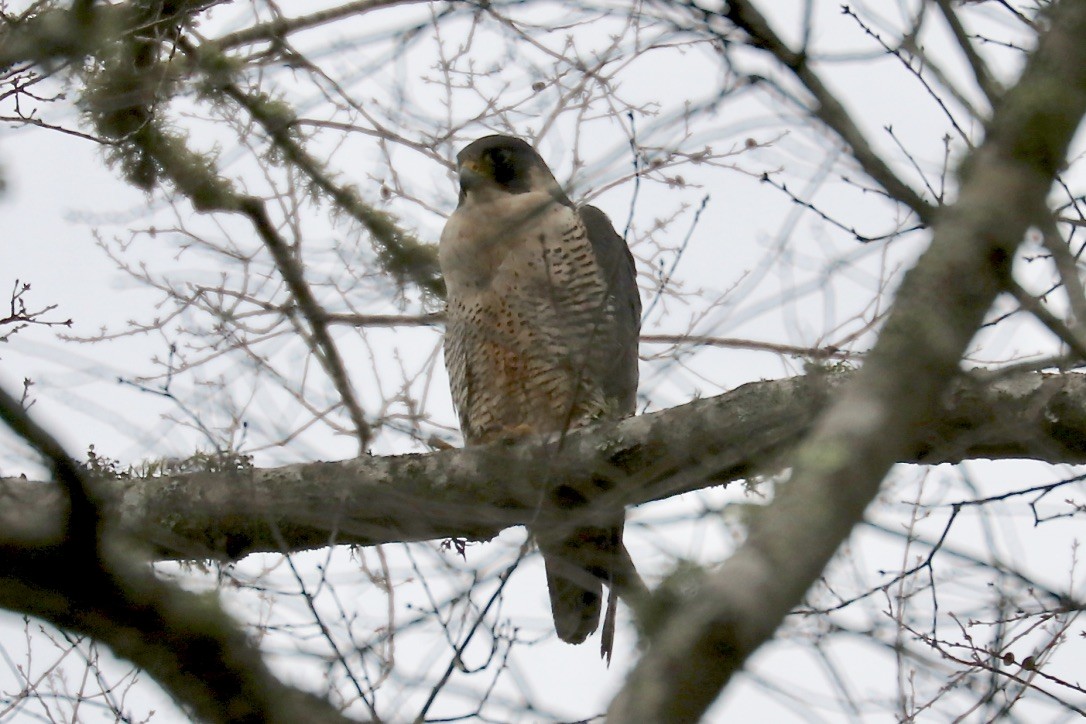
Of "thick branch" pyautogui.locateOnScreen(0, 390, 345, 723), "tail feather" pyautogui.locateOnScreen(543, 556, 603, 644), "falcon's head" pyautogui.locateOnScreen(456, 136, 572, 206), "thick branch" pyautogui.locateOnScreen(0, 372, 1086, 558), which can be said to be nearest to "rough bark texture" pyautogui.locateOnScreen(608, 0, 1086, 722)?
"thick branch" pyautogui.locateOnScreen(0, 390, 345, 723)

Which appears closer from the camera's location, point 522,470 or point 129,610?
point 129,610

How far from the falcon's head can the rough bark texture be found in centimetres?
380

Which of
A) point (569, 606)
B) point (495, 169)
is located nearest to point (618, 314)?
point (495, 169)

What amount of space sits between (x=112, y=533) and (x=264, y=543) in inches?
71.7

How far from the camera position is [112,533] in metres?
1.90

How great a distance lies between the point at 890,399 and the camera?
141 centimetres

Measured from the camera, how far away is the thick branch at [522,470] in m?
3.12

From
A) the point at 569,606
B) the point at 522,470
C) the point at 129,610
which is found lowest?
the point at 129,610

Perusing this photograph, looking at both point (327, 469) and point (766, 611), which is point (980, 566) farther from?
point (327, 469)

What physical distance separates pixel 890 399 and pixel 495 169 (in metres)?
4.07

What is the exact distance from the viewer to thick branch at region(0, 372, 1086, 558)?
3.12 m

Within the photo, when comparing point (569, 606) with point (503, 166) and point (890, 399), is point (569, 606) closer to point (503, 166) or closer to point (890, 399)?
point (503, 166)

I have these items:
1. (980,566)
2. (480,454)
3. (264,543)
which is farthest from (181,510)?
(980,566)

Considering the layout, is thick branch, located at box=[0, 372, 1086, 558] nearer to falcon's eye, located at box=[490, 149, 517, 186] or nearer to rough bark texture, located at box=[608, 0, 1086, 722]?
rough bark texture, located at box=[608, 0, 1086, 722]
